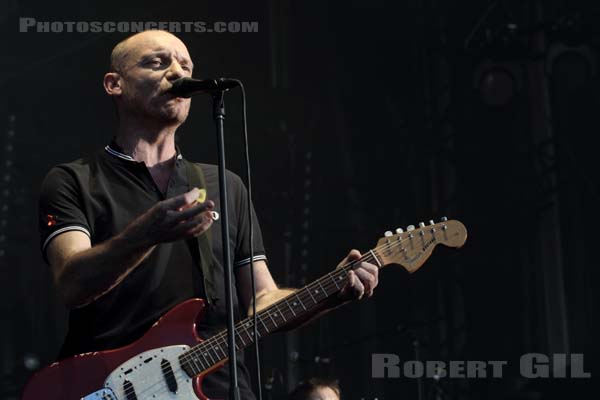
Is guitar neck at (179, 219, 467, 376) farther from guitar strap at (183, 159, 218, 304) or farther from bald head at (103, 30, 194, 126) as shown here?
bald head at (103, 30, 194, 126)

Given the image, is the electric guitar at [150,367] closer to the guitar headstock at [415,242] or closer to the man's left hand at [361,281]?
the man's left hand at [361,281]

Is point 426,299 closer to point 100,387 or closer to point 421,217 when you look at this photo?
point 421,217

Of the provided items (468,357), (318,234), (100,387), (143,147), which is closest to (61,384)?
(100,387)

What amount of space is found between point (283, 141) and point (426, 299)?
1167 millimetres

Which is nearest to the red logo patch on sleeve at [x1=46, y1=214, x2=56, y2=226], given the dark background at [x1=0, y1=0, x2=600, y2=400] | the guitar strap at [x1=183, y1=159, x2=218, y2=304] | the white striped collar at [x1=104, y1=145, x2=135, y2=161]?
the white striped collar at [x1=104, y1=145, x2=135, y2=161]

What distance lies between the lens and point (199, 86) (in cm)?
285

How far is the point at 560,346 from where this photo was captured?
5.37m

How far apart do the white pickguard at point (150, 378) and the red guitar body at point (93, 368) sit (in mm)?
Answer: 17

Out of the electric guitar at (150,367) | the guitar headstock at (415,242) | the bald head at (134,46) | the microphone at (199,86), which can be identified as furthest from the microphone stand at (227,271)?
the guitar headstock at (415,242)

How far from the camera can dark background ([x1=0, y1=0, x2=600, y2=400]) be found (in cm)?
532

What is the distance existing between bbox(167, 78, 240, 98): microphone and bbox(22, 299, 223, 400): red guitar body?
0.67 meters

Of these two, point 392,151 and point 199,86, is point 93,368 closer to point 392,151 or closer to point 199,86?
point 199,86

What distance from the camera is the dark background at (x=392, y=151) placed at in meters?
5.32

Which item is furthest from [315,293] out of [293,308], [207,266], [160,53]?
[160,53]
